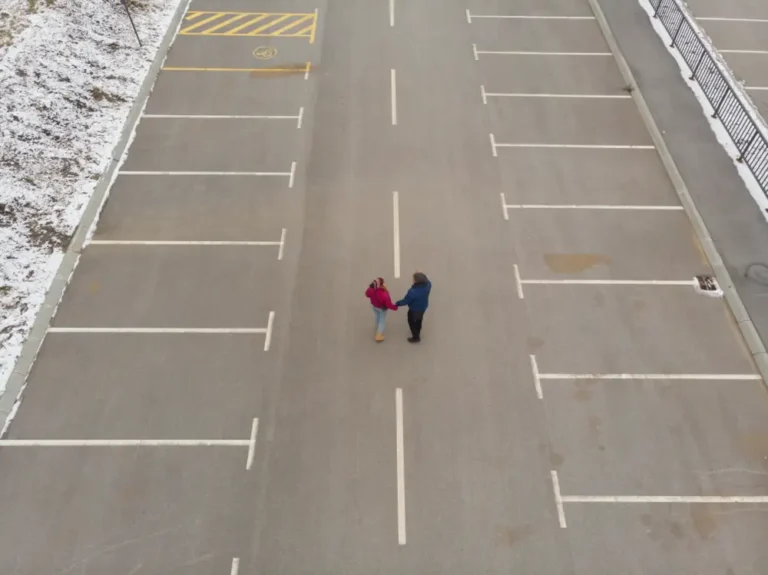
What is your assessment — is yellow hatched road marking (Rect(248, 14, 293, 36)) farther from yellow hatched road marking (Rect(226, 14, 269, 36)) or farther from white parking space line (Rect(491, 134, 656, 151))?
white parking space line (Rect(491, 134, 656, 151))

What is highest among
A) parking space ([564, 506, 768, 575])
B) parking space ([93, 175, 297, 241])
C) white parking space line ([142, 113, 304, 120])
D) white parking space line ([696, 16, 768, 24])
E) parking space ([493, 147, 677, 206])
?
white parking space line ([696, 16, 768, 24])

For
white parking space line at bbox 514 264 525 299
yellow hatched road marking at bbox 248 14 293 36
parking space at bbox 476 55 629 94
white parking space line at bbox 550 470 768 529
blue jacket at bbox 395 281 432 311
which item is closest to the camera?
white parking space line at bbox 550 470 768 529

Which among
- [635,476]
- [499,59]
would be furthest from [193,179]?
[635,476]

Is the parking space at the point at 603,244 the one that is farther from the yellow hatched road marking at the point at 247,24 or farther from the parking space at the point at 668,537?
the yellow hatched road marking at the point at 247,24

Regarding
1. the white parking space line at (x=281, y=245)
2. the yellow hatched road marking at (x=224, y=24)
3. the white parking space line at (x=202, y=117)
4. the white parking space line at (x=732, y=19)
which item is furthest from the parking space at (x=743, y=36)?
the yellow hatched road marking at (x=224, y=24)

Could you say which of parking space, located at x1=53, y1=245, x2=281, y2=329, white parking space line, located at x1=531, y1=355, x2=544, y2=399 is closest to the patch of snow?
white parking space line, located at x1=531, y1=355, x2=544, y2=399

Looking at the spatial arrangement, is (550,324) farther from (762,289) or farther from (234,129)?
(234,129)
